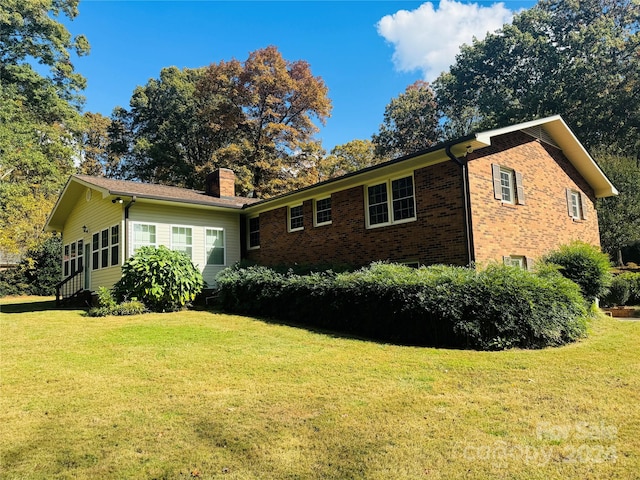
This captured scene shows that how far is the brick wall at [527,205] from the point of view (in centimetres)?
1082

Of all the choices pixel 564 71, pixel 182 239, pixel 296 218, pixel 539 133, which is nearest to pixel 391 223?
pixel 296 218

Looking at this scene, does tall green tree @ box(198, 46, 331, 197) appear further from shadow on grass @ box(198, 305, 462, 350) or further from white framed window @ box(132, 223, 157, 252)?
shadow on grass @ box(198, 305, 462, 350)

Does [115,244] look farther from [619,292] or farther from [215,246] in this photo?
[619,292]

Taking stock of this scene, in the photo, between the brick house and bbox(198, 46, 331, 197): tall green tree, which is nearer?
the brick house

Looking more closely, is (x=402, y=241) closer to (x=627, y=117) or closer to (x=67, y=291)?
(x=67, y=291)

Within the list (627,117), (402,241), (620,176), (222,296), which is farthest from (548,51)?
(222,296)

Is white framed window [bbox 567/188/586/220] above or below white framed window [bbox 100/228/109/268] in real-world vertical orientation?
above

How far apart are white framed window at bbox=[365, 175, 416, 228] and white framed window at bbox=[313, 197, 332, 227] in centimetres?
182

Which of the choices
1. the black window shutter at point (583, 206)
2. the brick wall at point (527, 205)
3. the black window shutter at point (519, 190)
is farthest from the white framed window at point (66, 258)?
the black window shutter at point (583, 206)

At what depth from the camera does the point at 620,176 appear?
68.6 feet

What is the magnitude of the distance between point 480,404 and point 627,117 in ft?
104

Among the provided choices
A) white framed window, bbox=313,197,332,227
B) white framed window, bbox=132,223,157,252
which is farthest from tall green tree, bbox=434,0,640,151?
white framed window, bbox=132,223,157,252

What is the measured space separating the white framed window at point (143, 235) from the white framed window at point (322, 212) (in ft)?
19.0

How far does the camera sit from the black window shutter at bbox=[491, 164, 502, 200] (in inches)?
450
